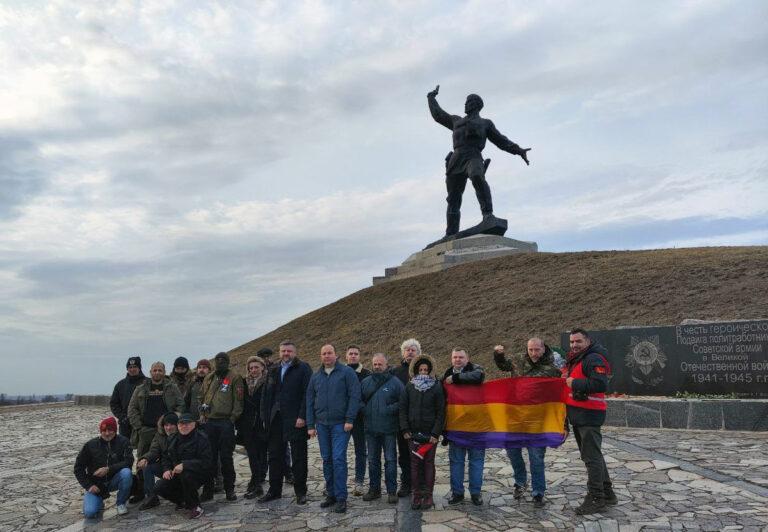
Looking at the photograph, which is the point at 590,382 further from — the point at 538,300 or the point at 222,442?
the point at 538,300

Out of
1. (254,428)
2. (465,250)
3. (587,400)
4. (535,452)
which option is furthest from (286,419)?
(465,250)

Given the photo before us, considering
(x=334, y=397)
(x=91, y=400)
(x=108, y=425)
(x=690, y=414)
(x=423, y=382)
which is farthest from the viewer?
(x=91, y=400)

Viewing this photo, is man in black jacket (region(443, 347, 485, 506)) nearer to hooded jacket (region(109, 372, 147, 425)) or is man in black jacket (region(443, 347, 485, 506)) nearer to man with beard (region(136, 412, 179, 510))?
man with beard (region(136, 412, 179, 510))

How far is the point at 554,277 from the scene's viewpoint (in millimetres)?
21344

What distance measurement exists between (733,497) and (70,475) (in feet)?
29.2

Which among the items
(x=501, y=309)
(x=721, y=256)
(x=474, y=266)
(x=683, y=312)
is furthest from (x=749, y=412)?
(x=474, y=266)

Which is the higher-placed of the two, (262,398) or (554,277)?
(554,277)

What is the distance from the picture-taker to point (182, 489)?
6.98 m

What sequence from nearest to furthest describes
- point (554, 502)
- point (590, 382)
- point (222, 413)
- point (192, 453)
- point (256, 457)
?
point (590, 382) < point (554, 502) < point (192, 453) < point (222, 413) < point (256, 457)

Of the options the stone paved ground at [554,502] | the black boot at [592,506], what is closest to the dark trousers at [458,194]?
the stone paved ground at [554,502]

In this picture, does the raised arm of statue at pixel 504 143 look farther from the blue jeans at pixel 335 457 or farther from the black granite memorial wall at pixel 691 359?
the blue jeans at pixel 335 457

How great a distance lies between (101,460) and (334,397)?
2919 millimetres

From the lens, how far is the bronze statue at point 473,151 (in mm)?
24891

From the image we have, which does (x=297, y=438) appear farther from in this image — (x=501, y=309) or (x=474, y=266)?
(x=474, y=266)
